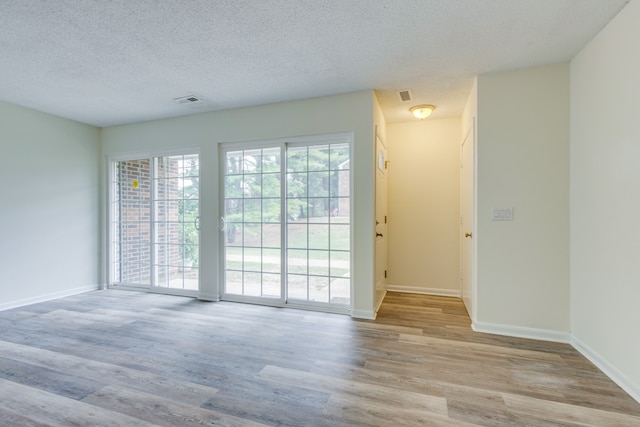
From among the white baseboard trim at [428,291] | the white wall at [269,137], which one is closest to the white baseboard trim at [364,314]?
the white wall at [269,137]

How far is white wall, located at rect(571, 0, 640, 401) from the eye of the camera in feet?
6.60

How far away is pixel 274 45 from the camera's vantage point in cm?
252

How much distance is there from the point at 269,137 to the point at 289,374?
9.14ft

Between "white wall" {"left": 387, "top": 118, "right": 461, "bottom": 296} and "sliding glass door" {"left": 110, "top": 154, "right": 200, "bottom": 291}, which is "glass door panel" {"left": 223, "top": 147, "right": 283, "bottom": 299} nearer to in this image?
"sliding glass door" {"left": 110, "top": 154, "right": 200, "bottom": 291}

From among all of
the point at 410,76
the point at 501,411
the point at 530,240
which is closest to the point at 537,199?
the point at 530,240

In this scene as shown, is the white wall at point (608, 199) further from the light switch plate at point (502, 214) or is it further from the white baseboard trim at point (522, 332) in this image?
the light switch plate at point (502, 214)

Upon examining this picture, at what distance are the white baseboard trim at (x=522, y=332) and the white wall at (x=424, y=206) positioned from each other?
4.45 feet

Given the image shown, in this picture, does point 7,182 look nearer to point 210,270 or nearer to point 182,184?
point 182,184

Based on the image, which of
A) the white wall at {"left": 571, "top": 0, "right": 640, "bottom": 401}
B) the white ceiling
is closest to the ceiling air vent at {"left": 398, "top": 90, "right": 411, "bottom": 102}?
the white ceiling

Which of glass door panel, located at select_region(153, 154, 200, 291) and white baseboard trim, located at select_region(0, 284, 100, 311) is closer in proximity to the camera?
white baseboard trim, located at select_region(0, 284, 100, 311)

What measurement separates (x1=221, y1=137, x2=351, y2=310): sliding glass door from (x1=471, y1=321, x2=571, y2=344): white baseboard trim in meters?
1.45

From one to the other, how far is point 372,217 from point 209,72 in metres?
2.32

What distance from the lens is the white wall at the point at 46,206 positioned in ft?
12.5

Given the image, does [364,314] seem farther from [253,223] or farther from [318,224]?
[253,223]
